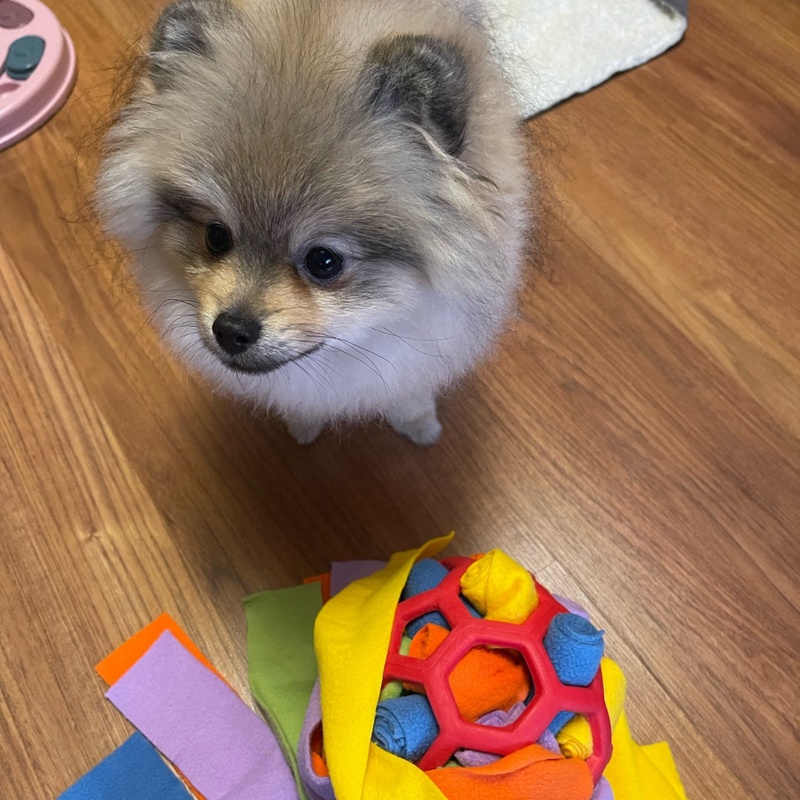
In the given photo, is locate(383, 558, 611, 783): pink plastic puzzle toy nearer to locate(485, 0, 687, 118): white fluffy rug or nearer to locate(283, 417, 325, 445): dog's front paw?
locate(283, 417, 325, 445): dog's front paw

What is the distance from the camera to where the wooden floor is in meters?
1.20

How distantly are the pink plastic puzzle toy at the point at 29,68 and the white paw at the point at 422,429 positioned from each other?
1255 mm

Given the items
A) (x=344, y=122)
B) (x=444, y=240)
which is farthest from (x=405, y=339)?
(x=344, y=122)

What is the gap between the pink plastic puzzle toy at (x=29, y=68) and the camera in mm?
1656

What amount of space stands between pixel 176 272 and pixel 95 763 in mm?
862

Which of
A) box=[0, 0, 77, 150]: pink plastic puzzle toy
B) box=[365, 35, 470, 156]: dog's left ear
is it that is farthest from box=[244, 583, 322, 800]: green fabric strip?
box=[0, 0, 77, 150]: pink plastic puzzle toy

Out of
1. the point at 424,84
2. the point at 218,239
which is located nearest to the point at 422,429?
the point at 218,239

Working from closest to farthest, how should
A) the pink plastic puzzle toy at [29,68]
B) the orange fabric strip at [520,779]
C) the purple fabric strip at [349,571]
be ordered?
the orange fabric strip at [520,779], the purple fabric strip at [349,571], the pink plastic puzzle toy at [29,68]

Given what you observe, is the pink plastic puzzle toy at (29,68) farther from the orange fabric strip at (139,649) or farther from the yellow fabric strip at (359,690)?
the yellow fabric strip at (359,690)

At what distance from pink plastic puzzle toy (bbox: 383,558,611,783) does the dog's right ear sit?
0.80 meters

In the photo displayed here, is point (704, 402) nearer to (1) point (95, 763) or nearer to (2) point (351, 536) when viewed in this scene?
(2) point (351, 536)

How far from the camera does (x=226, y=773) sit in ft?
3.66

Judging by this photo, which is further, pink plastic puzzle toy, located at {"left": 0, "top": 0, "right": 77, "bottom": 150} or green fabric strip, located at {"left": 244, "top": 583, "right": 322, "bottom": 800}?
pink plastic puzzle toy, located at {"left": 0, "top": 0, "right": 77, "bottom": 150}

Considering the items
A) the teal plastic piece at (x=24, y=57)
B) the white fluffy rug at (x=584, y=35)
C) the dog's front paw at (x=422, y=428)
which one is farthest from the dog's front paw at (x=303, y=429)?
the teal plastic piece at (x=24, y=57)
